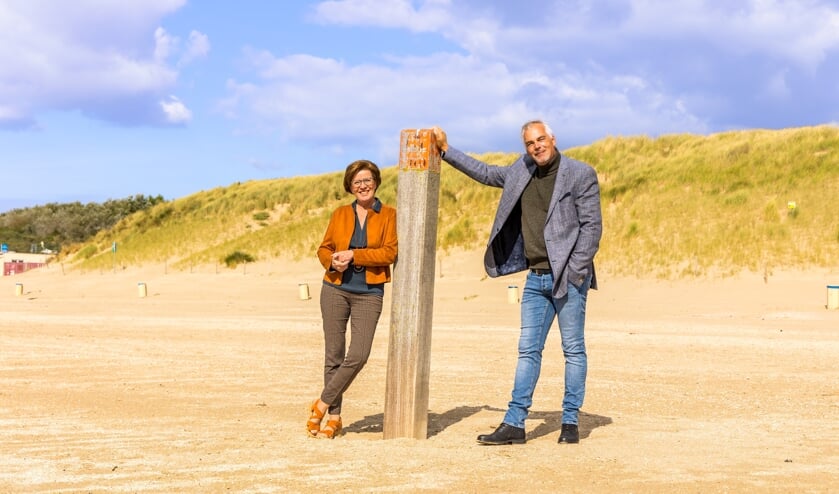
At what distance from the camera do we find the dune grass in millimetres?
29609

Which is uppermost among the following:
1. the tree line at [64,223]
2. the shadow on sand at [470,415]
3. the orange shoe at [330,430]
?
the tree line at [64,223]

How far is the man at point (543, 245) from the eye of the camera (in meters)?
6.70

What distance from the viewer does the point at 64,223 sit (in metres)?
81.8

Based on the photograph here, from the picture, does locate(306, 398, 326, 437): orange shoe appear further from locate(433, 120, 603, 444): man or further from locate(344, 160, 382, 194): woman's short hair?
locate(344, 160, 382, 194): woman's short hair

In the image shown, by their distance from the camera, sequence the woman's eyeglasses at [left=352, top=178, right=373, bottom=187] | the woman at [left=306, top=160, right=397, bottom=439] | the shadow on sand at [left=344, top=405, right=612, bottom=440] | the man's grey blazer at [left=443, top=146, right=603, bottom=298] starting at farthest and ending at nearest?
the shadow on sand at [left=344, top=405, right=612, bottom=440], the woman's eyeglasses at [left=352, top=178, right=373, bottom=187], the woman at [left=306, top=160, right=397, bottom=439], the man's grey blazer at [left=443, top=146, right=603, bottom=298]

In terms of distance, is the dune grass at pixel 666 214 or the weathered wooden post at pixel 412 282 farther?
the dune grass at pixel 666 214

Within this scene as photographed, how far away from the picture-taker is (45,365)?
41.1ft

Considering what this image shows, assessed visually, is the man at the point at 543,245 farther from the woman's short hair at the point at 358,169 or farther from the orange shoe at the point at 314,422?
the orange shoe at the point at 314,422

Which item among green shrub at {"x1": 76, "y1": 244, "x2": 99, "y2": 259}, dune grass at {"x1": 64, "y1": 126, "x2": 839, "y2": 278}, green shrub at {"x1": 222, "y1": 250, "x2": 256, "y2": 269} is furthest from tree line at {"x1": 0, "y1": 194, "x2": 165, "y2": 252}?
green shrub at {"x1": 222, "y1": 250, "x2": 256, "y2": 269}

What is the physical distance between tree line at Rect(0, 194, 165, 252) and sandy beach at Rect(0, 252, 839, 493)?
59434mm

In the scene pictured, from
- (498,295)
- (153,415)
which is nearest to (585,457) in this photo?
(153,415)

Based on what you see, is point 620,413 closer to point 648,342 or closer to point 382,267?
point 382,267

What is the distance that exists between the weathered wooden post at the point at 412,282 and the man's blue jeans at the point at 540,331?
0.62m

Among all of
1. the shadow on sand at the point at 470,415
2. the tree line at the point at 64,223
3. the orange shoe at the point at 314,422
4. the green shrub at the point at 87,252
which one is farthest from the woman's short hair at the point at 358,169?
the tree line at the point at 64,223
